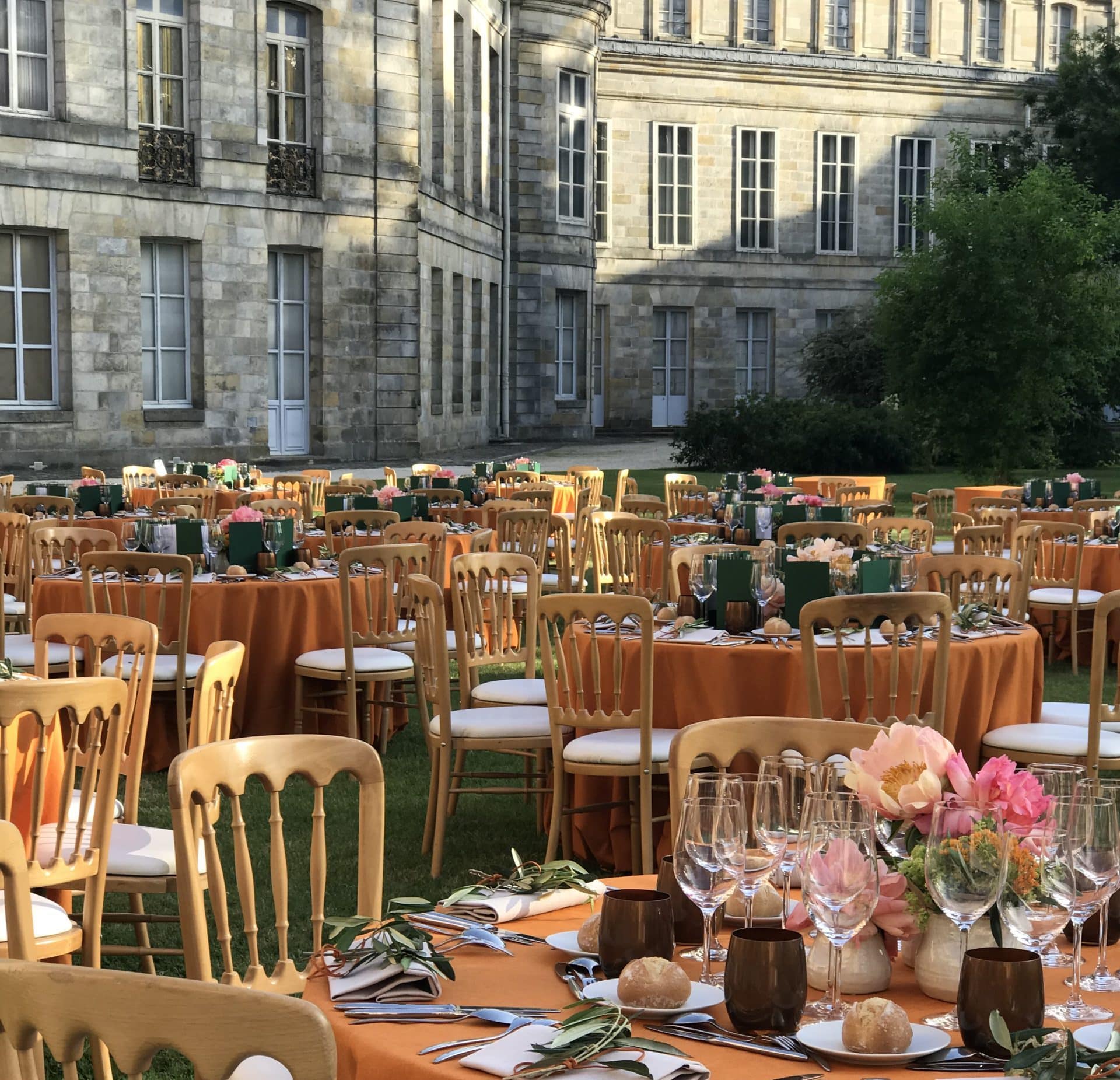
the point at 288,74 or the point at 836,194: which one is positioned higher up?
the point at 836,194

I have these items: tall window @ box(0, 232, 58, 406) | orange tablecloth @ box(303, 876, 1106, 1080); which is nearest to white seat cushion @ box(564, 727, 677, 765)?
orange tablecloth @ box(303, 876, 1106, 1080)

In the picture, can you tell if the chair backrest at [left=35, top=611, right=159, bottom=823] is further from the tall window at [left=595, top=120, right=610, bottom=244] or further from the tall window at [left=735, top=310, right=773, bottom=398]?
the tall window at [left=735, top=310, right=773, bottom=398]

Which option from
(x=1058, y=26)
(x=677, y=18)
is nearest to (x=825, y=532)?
(x=677, y=18)

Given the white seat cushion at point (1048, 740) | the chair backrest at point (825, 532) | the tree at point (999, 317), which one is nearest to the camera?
the white seat cushion at point (1048, 740)

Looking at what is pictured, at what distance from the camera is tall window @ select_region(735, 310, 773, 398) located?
1538 inches

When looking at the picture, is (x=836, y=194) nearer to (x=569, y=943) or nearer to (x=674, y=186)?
(x=674, y=186)

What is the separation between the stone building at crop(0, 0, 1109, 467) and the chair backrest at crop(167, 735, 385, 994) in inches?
747

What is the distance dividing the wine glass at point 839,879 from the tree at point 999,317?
60.4 feet

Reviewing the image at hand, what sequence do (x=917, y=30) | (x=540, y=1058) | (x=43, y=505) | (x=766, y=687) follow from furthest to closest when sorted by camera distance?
(x=917, y=30) < (x=43, y=505) < (x=766, y=687) < (x=540, y=1058)

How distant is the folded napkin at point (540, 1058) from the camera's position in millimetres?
2023

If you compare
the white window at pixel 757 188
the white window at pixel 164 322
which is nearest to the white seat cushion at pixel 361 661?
the white window at pixel 164 322

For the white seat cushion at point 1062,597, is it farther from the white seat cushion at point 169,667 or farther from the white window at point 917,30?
the white window at point 917,30

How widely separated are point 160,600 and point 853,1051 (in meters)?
5.56

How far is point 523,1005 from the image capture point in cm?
233
